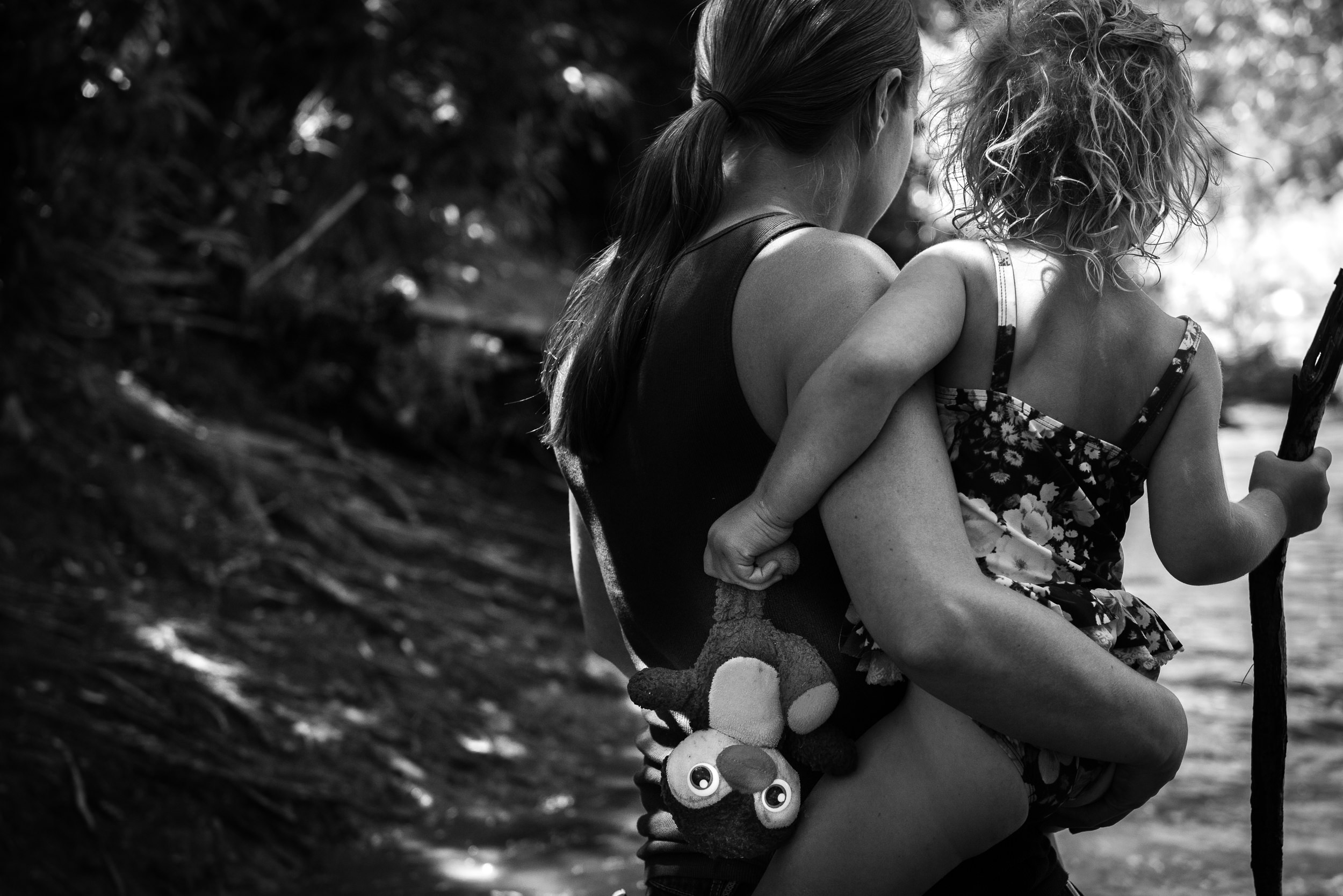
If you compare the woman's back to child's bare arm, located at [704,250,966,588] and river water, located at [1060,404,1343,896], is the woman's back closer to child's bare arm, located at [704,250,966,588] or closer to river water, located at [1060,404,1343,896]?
child's bare arm, located at [704,250,966,588]

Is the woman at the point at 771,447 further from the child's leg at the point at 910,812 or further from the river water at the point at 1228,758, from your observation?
the river water at the point at 1228,758

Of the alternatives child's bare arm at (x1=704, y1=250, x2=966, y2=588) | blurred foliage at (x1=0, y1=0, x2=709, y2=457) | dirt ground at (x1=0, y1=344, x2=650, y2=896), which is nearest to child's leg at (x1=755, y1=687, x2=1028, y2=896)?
child's bare arm at (x1=704, y1=250, x2=966, y2=588)

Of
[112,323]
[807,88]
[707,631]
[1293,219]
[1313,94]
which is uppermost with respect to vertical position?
[807,88]

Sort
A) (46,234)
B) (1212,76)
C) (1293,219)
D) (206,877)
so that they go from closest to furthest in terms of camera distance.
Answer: (206,877)
(46,234)
(1212,76)
(1293,219)

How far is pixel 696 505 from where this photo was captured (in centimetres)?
150

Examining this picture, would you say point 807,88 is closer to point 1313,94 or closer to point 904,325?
point 904,325

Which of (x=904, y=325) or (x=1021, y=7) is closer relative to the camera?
(x=904, y=325)

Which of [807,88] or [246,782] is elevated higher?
[807,88]

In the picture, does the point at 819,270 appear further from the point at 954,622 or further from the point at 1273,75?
the point at 1273,75

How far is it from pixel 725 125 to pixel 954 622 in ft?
2.18

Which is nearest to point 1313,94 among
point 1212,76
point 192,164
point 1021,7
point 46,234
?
point 1212,76

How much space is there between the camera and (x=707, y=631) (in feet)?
4.93

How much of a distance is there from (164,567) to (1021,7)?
3407 millimetres

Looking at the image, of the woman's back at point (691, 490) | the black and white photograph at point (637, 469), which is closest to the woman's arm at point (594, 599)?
the black and white photograph at point (637, 469)
